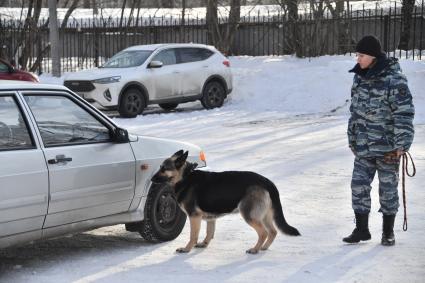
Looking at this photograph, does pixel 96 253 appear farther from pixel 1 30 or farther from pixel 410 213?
pixel 1 30

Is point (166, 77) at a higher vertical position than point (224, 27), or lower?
lower

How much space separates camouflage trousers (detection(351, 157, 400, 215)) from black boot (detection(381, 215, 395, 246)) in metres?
0.05

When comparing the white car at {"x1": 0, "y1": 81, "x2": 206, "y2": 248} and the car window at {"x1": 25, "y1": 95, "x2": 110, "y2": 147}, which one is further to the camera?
the car window at {"x1": 25, "y1": 95, "x2": 110, "y2": 147}

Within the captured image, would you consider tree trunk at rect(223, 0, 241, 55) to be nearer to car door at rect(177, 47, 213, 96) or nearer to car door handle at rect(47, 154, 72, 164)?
car door at rect(177, 47, 213, 96)

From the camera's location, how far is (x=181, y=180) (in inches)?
256

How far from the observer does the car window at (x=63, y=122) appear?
5965 mm

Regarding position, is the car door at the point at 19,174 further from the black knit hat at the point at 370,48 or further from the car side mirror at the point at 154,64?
the car side mirror at the point at 154,64

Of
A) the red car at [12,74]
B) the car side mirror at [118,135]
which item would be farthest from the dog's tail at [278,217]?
the red car at [12,74]

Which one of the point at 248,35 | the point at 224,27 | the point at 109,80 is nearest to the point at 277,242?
the point at 109,80

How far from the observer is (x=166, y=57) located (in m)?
19.8

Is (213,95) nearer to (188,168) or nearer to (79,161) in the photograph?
(188,168)

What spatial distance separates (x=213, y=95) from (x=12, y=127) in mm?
14986

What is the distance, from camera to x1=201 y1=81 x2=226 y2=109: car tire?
20438 millimetres

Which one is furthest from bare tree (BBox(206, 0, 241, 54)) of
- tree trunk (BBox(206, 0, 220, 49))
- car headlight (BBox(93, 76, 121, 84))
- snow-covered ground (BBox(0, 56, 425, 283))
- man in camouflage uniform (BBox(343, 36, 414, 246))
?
man in camouflage uniform (BBox(343, 36, 414, 246))
